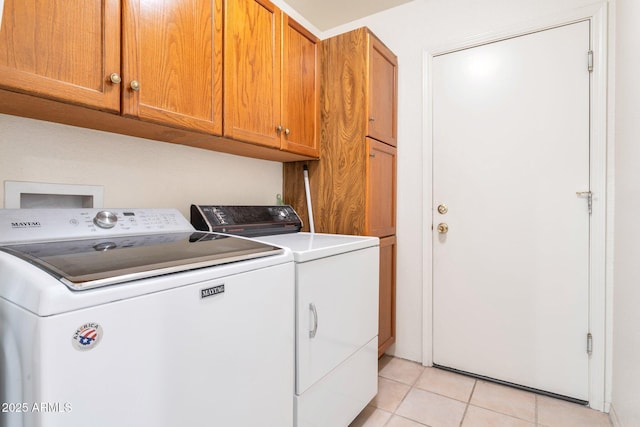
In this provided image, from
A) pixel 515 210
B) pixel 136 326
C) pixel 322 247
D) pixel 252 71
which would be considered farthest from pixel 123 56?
pixel 515 210

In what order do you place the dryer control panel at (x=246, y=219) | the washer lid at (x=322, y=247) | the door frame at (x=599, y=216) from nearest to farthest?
the washer lid at (x=322, y=247)
the dryer control panel at (x=246, y=219)
the door frame at (x=599, y=216)

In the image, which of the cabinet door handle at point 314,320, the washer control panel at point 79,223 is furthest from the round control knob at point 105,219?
the cabinet door handle at point 314,320

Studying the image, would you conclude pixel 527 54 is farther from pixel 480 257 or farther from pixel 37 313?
pixel 37 313

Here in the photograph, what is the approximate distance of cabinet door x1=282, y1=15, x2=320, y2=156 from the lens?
177 cm

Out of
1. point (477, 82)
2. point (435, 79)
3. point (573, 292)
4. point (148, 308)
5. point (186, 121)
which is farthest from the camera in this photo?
point (435, 79)

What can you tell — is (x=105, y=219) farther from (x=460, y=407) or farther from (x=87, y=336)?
(x=460, y=407)

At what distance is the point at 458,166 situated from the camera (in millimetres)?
2098

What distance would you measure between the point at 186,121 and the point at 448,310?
6.39ft

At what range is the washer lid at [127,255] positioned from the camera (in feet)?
2.33

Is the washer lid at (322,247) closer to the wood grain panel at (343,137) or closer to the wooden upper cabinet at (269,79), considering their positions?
the wood grain panel at (343,137)

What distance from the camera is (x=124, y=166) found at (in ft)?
4.60

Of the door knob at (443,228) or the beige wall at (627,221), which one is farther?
the door knob at (443,228)

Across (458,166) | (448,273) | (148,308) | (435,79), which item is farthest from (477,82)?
(148,308)

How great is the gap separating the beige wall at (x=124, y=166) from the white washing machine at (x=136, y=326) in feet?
0.65
